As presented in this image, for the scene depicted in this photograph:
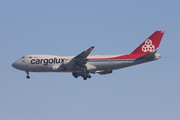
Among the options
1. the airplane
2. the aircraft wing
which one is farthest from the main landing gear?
the aircraft wing

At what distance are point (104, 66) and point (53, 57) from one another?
10.1 meters

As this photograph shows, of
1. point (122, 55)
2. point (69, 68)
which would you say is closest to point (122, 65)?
point (122, 55)

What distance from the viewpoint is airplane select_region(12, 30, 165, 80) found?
119 metres

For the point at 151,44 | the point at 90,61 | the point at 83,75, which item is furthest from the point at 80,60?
the point at 151,44

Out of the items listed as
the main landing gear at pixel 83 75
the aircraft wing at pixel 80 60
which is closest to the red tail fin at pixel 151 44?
the aircraft wing at pixel 80 60

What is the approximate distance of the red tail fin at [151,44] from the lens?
12238 cm

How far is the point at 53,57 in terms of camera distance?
124 m

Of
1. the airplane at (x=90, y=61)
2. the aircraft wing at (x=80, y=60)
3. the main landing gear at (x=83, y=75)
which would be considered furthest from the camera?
the main landing gear at (x=83, y=75)

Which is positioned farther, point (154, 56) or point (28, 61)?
point (28, 61)

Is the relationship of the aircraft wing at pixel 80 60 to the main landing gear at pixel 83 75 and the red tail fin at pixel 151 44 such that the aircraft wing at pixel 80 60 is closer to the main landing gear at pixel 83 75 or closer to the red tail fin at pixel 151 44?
the main landing gear at pixel 83 75

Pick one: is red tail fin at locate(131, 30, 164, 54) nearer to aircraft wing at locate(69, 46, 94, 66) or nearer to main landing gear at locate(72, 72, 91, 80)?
aircraft wing at locate(69, 46, 94, 66)

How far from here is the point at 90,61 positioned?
122 m

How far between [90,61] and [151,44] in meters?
11.7

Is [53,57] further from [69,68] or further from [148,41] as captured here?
[148,41]
